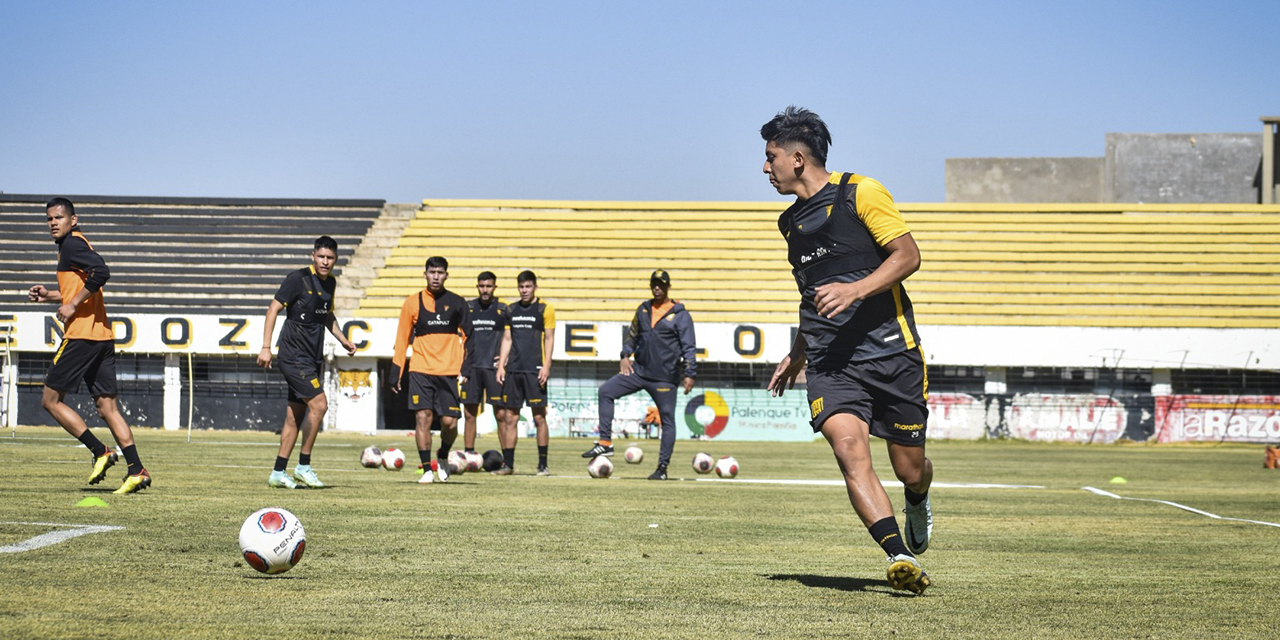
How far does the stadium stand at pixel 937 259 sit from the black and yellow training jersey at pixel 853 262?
27.5 m

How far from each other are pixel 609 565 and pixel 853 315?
5.45 feet

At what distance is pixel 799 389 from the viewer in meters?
32.3

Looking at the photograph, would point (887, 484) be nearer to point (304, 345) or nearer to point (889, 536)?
point (304, 345)

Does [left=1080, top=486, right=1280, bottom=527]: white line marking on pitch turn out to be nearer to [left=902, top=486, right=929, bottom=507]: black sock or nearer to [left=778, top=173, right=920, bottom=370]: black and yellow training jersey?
[left=902, top=486, right=929, bottom=507]: black sock

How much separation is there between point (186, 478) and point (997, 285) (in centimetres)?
2740

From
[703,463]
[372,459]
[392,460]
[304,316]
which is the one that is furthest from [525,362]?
[304,316]

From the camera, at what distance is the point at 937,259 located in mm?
36719

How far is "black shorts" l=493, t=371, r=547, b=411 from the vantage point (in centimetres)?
1461

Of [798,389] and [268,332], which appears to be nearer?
[268,332]

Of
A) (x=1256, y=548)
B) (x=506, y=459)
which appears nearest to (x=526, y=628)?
(x=1256, y=548)

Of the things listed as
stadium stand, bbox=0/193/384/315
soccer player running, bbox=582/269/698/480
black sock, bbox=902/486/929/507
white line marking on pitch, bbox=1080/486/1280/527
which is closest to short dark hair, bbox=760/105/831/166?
black sock, bbox=902/486/929/507

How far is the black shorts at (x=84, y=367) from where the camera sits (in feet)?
32.6

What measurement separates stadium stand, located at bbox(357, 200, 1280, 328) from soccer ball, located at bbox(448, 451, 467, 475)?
1919 cm

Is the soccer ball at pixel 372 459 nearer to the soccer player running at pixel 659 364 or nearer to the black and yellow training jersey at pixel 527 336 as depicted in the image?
the black and yellow training jersey at pixel 527 336
